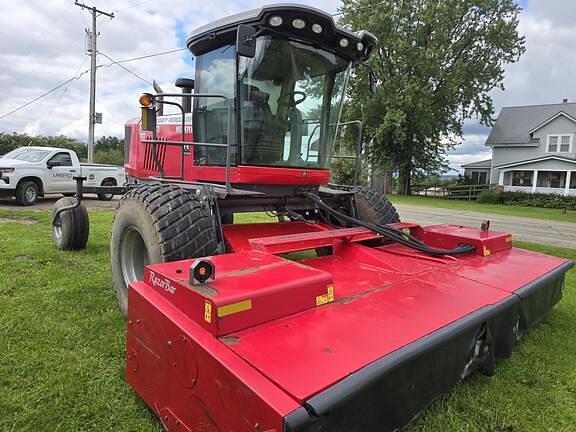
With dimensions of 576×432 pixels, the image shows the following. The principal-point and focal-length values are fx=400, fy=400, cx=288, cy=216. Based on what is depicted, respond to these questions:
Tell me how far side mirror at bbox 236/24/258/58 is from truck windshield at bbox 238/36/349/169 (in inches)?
11.5

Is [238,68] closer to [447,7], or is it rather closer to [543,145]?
[447,7]

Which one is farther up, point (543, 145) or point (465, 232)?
point (543, 145)

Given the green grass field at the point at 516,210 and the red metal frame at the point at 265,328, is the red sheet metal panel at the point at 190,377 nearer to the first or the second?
the red metal frame at the point at 265,328

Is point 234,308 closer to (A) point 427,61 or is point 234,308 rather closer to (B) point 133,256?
(B) point 133,256

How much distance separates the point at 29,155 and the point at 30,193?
48.5 inches

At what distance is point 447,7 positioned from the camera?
79.0ft

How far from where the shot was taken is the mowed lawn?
6.33 feet

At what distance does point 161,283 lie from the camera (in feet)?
6.10

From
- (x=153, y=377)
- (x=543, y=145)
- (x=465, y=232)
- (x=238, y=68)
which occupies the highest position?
(x=543, y=145)

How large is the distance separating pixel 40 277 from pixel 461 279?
3.80m

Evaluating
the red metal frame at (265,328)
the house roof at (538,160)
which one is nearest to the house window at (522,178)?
the house roof at (538,160)

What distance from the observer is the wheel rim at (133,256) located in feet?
9.93

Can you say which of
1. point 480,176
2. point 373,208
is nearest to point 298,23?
point 373,208

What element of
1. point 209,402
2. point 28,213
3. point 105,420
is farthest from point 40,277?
point 28,213
